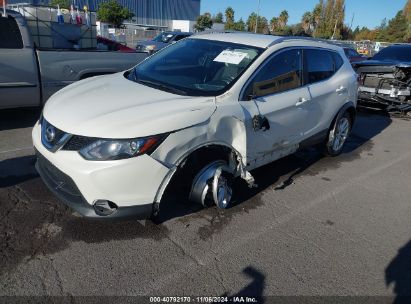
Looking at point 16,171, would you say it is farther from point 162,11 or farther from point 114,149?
point 162,11

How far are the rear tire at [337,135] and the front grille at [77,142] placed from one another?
3.73 metres

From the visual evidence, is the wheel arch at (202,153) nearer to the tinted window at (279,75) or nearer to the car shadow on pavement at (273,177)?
the car shadow on pavement at (273,177)

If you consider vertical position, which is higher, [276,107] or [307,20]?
→ [307,20]

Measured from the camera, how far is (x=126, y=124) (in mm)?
2771

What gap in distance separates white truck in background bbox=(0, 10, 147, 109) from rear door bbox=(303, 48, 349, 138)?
3514 millimetres

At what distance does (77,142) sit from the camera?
2.78 meters

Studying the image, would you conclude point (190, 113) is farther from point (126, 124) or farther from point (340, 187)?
point (340, 187)

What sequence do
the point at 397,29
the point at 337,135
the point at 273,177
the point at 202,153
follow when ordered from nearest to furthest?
the point at 202,153, the point at 273,177, the point at 337,135, the point at 397,29

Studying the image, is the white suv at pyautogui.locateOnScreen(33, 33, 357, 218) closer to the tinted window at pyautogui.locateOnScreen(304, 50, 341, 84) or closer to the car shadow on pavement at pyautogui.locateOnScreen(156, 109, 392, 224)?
the tinted window at pyautogui.locateOnScreen(304, 50, 341, 84)

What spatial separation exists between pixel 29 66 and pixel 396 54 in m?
9.66

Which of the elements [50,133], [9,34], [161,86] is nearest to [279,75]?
[161,86]

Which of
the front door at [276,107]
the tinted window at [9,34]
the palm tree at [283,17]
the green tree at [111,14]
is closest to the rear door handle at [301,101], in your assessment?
the front door at [276,107]

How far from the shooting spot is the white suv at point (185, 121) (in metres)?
2.74

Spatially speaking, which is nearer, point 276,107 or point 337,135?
point 276,107
